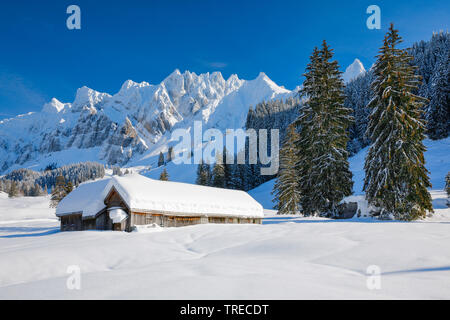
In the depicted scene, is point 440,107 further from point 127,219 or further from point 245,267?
point 245,267

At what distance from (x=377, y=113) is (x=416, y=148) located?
3434mm

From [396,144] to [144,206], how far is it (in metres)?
17.6

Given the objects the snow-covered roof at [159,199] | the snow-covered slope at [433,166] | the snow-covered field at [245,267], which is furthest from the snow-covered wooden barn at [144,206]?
the snow-covered slope at [433,166]

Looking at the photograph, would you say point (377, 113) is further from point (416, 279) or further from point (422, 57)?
point (422, 57)

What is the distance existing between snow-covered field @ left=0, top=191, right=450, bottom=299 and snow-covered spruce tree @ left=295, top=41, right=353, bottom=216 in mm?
9487

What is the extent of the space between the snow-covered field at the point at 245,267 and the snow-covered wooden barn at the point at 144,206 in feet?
19.5

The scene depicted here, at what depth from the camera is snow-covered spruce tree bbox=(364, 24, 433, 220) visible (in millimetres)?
18375

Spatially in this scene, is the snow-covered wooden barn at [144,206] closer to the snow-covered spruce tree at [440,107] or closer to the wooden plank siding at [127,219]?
the wooden plank siding at [127,219]

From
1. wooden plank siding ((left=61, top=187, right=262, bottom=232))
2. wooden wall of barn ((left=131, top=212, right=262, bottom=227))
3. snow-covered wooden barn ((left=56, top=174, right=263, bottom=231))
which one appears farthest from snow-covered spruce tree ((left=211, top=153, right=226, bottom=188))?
wooden plank siding ((left=61, top=187, right=262, bottom=232))

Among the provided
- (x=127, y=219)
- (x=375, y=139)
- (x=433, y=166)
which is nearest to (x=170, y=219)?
(x=127, y=219)

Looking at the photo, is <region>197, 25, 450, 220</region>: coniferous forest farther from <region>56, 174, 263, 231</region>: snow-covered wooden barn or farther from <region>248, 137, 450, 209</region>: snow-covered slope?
<region>248, 137, 450, 209</region>: snow-covered slope

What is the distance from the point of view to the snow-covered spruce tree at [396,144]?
18375 mm
